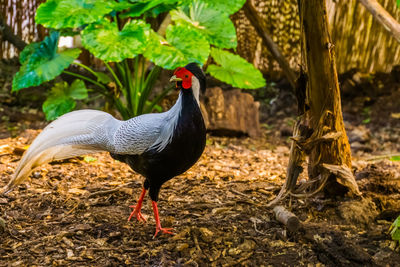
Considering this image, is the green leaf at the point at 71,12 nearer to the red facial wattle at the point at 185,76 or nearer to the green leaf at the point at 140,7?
the green leaf at the point at 140,7

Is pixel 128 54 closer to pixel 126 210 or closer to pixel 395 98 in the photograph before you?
pixel 126 210

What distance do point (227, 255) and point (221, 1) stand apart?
2656 millimetres

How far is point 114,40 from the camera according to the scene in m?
Answer: 3.14

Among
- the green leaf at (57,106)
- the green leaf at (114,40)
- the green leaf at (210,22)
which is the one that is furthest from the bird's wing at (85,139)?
the green leaf at (210,22)

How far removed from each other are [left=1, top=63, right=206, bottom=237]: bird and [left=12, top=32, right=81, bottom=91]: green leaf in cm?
142

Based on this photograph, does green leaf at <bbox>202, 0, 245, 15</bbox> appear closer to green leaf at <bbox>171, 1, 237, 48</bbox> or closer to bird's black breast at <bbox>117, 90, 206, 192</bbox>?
green leaf at <bbox>171, 1, 237, 48</bbox>

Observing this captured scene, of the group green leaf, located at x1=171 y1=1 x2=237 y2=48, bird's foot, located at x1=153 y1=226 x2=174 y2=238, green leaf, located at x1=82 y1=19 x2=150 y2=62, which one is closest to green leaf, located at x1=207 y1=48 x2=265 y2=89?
green leaf, located at x1=171 y1=1 x2=237 y2=48

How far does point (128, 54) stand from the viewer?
3.04 meters

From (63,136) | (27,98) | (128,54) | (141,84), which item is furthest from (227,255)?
(27,98)

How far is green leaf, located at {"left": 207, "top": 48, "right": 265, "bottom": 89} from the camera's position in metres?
4.16

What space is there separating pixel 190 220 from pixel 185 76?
0.83m

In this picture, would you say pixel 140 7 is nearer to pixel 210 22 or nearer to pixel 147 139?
pixel 210 22

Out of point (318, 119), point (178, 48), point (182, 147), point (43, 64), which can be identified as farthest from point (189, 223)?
point (43, 64)

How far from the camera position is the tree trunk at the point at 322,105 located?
2.15m
